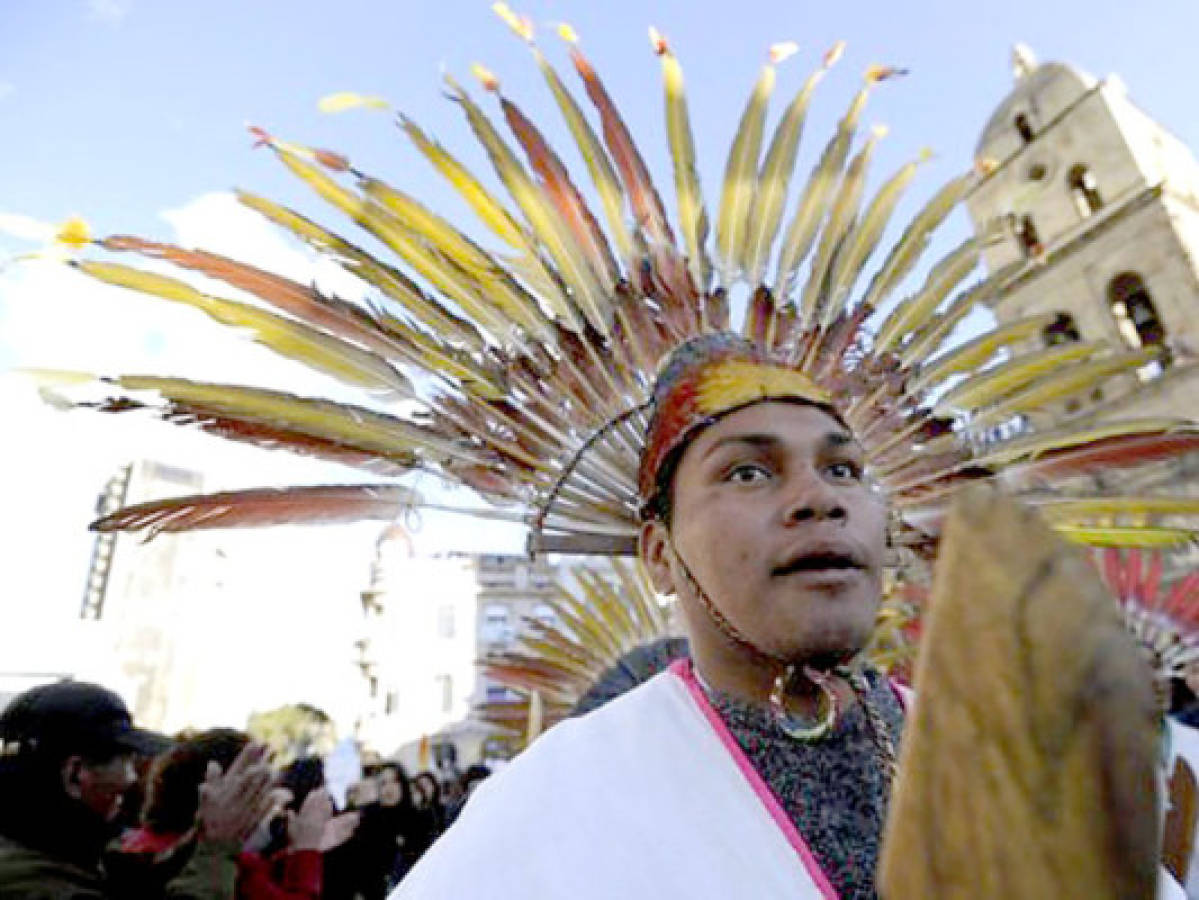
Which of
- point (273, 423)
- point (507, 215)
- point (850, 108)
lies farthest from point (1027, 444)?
point (273, 423)

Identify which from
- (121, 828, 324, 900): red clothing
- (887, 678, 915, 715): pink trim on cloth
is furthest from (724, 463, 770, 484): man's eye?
(121, 828, 324, 900): red clothing

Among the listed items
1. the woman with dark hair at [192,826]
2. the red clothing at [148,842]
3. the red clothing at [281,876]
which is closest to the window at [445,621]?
the red clothing at [281,876]

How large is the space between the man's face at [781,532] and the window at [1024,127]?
22265 mm

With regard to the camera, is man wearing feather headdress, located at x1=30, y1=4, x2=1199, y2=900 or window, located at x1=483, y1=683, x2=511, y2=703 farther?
window, located at x1=483, y1=683, x2=511, y2=703

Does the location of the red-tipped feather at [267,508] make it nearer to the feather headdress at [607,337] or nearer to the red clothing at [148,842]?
the feather headdress at [607,337]

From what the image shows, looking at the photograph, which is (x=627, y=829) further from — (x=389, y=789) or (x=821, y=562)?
(x=389, y=789)

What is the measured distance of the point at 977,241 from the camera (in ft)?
8.16

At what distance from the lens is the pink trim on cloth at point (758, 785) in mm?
1136

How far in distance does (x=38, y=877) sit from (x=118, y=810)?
120 cm

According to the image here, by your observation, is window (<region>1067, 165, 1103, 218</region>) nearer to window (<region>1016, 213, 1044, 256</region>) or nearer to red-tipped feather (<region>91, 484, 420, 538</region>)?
window (<region>1016, 213, 1044, 256</region>)

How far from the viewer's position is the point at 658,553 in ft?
6.22

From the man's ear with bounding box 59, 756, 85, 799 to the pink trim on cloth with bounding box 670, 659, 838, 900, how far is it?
7.18 feet

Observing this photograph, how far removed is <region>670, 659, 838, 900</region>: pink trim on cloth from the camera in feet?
3.73

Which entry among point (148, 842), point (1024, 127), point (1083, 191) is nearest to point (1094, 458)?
point (148, 842)
